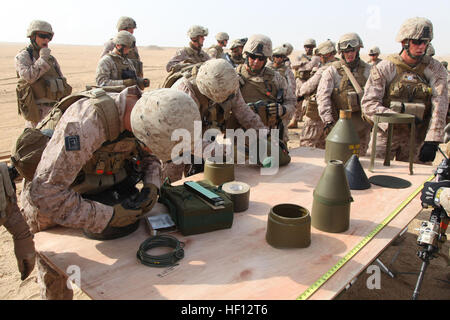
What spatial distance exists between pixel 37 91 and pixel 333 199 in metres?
5.09

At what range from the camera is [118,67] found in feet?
18.6

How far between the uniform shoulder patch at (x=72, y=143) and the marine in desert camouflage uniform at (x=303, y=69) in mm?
7450

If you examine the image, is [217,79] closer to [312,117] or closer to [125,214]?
[125,214]

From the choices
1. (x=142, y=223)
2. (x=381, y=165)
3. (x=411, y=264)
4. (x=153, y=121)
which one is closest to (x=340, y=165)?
(x=153, y=121)

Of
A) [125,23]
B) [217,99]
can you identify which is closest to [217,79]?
[217,99]

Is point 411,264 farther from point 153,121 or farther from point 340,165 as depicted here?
point 153,121

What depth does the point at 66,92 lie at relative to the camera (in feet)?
19.0

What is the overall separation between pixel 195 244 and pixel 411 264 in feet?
8.94

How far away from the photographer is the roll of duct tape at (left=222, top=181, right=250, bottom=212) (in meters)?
2.24

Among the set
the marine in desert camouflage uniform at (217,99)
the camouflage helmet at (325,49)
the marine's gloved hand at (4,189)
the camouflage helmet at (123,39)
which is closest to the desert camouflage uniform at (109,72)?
the camouflage helmet at (123,39)

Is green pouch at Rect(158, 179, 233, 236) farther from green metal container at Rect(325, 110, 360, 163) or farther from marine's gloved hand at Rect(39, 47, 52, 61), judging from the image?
marine's gloved hand at Rect(39, 47, 52, 61)

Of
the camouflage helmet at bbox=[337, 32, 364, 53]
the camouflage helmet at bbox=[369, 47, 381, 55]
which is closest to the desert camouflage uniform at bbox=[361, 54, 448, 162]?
the camouflage helmet at bbox=[337, 32, 364, 53]

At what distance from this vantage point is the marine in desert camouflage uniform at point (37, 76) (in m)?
5.25

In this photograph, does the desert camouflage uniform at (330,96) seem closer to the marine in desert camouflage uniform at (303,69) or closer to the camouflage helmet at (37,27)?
the marine in desert camouflage uniform at (303,69)
